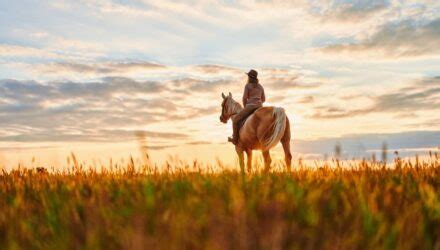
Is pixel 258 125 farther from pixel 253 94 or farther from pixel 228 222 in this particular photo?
pixel 228 222

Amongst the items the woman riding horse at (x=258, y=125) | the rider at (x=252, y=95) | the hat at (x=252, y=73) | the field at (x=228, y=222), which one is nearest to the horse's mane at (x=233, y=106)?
the woman riding horse at (x=258, y=125)

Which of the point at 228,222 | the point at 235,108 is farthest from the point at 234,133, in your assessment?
the point at 228,222

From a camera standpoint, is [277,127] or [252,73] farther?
[252,73]

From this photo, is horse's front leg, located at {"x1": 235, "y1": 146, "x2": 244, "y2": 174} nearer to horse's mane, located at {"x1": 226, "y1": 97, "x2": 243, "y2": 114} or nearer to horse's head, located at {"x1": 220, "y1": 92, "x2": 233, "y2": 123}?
horse's mane, located at {"x1": 226, "y1": 97, "x2": 243, "y2": 114}

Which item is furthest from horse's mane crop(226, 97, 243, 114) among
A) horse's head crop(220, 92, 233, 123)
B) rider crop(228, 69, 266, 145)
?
rider crop(228, 69, 266, 145)

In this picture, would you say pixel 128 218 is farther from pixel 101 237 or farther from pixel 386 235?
pixel 386 235

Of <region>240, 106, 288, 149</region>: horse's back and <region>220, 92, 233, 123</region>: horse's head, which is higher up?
<region>220, 92, 233, 123</region>: horse's head

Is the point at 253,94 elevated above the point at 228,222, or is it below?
above

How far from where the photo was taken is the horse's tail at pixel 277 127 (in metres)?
14.8

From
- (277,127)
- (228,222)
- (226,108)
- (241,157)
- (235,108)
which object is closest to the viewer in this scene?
(228,222)

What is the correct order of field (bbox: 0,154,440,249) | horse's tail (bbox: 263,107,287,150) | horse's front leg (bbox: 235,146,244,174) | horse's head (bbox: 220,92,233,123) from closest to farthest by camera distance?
field (bbox: 0,154,440,249) → horse's front leg (bbox: 235,146,244,174) → horse's tail (bbox: 263,107,287,150) → horse's head (bbox: 220,92,233,123)

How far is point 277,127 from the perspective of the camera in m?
14.8

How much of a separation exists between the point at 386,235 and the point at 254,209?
1.05 metres

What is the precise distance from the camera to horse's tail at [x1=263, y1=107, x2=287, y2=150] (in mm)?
14773
